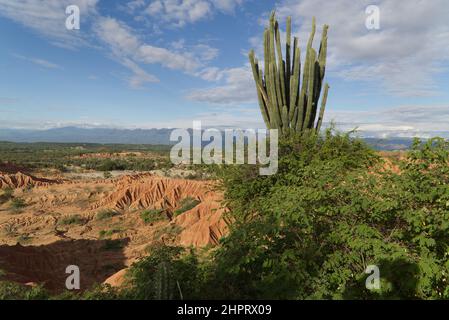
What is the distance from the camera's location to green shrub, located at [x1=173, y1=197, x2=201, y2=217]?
69.8 ft

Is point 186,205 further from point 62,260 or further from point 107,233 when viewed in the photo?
point 62,260

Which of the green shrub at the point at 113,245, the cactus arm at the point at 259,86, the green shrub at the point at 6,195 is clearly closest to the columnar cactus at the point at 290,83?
the cactus arm at the point at 259,86

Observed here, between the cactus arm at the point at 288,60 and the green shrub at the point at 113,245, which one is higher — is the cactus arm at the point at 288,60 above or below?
above

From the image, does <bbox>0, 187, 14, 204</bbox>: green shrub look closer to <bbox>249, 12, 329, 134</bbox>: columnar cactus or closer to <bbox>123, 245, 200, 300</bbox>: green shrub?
<bbox>249, 12, 329, 134</bbox>: columnar cactus

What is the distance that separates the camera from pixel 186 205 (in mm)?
22062

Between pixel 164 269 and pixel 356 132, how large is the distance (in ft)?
29.7

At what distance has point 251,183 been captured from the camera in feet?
31.3

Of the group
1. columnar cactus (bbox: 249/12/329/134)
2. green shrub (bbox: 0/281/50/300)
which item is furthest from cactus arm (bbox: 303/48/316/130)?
green shrub (bbox: 0/281/50/300)

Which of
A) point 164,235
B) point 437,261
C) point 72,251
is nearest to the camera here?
point 437,261

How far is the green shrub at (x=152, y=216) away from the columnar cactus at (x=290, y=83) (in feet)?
38.8

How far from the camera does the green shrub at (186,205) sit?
21.3 meters

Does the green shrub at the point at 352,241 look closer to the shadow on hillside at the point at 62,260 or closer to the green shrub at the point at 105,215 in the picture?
the shadow on hillside at the point at 62,260
